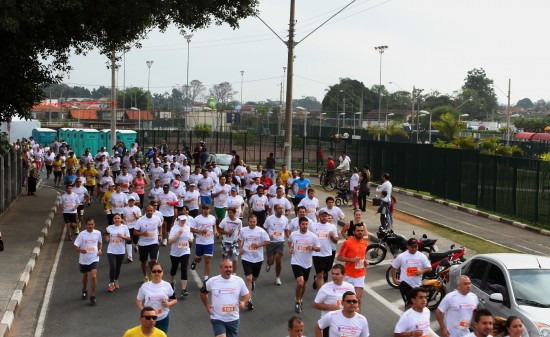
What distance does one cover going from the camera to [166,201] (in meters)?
19.9

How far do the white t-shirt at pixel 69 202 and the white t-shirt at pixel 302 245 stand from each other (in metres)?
8.35

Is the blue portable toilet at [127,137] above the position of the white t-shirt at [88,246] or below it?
above

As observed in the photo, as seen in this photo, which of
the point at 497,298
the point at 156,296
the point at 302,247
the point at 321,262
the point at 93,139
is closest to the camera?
the point at 156,296

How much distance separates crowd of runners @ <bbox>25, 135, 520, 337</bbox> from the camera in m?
9.80

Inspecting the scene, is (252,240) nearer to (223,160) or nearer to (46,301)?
(46,301)

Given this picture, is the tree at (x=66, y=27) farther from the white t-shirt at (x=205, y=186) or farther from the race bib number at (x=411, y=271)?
the race bib number at (x=411, y=271)

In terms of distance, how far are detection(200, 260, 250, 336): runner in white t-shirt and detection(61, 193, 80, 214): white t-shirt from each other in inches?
430

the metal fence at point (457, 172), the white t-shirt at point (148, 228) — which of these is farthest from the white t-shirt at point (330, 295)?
the metal fence at point (457, 172)

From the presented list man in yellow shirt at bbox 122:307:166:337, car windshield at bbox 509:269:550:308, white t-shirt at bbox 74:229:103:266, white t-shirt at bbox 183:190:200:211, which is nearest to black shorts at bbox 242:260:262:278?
white t-shirt at bbox 74:229:103:266

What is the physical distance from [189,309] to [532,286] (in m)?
5.94

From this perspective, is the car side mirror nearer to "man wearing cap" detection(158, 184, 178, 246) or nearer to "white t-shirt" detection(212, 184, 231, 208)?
"man wearing cap" detection(158, 184, 178, 246)

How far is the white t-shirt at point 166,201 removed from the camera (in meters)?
19.9

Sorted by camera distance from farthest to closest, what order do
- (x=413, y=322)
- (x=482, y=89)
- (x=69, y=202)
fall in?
(x=482, y=89) → (x=69, y=202) → (x=413, y=322)

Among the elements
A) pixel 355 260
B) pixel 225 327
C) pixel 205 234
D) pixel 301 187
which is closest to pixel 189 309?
pixel 205 234
